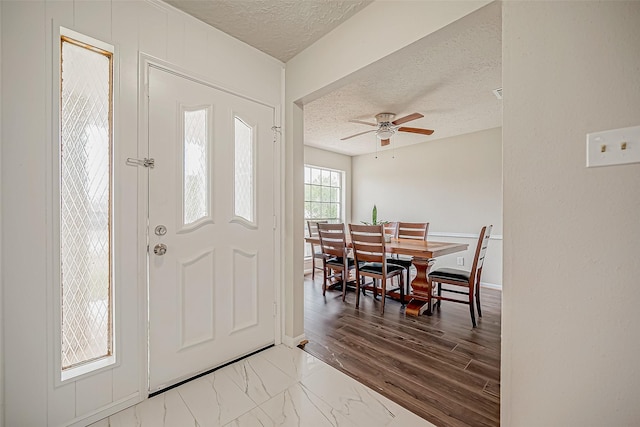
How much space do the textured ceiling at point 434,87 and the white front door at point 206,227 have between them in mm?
922

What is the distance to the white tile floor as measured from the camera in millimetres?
1383

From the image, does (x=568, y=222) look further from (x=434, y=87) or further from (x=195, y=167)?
(x=434, y=87)

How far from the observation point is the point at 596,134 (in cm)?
91

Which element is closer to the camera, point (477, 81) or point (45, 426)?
point (45, 426)

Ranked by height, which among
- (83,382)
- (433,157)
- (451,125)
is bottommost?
(83,382)

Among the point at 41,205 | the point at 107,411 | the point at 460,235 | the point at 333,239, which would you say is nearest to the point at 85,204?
the point at 41,205

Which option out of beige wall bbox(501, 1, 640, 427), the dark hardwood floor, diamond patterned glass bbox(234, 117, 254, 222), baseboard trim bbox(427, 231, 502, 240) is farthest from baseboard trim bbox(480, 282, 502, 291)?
diamond patterned glass bbox(234, 117, 254, 222)

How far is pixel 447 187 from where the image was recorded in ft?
14.8

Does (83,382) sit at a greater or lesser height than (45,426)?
greater

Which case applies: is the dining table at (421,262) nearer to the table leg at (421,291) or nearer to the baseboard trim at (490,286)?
the table leg at (421,291)

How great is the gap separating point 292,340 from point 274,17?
2348 mm

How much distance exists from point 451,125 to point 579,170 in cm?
328

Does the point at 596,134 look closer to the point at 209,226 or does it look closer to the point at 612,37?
the point at 612,37

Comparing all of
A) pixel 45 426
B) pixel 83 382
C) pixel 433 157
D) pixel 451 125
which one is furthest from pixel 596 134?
pixel 433 157
